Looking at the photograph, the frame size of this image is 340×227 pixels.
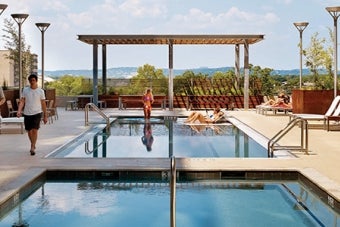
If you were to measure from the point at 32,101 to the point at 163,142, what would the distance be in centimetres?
396

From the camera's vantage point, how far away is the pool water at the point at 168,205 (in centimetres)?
611

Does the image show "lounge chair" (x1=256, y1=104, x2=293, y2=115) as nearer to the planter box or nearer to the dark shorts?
the planter box

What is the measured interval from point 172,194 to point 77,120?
13.4 m

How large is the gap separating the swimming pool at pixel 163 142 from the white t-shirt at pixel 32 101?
799 mm

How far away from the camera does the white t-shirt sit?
9297 mm

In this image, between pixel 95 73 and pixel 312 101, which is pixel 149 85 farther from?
pixel 312 101

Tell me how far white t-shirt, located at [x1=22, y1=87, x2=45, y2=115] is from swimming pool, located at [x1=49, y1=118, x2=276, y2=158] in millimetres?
799

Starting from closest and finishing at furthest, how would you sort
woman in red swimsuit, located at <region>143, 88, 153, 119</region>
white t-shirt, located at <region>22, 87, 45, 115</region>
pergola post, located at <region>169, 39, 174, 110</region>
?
white t-shirt, located at <region>22, 87, 45, 115</region>, woman in red swimsuit, located at <region>143, 88, 153, 119</region>, pergola post, located at <region>169, 39, 174, 110</region>

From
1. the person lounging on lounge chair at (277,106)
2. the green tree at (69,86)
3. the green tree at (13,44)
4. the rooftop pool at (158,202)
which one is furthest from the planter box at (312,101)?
the green tree at (13,44)

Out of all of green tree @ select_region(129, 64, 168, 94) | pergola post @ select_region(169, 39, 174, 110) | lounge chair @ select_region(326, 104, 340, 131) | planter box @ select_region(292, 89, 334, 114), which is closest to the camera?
lounge chair @ select_region(326, 104, 340, 131)

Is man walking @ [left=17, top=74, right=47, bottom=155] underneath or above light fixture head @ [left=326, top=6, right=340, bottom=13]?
underneath

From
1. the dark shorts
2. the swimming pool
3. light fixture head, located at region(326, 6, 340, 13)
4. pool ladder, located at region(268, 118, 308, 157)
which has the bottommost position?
the swimming pool

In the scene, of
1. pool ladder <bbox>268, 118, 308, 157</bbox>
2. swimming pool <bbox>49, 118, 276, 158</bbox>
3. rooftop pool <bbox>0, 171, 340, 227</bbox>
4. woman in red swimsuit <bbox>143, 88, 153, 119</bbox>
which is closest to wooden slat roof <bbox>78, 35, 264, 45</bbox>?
woman in red swimsuit <bbox>143, 88, 153, 119</bbox>

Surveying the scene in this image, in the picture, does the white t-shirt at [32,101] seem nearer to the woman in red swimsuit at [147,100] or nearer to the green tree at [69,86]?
the woman in red swimsuit at [147,100]
